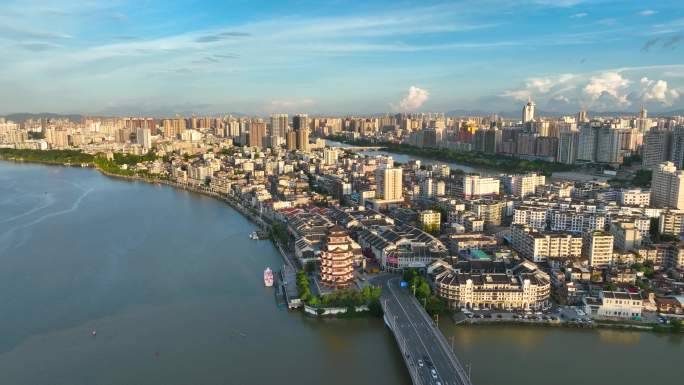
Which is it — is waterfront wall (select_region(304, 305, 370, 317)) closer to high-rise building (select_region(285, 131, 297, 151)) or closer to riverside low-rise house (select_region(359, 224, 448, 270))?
riverside low-rise house (select_region(359, 224, 448, 270))

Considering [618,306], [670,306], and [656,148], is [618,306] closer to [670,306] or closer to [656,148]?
[670,306]

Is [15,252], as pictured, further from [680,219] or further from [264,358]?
[680,219]

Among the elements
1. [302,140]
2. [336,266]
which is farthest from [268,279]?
[302,140]

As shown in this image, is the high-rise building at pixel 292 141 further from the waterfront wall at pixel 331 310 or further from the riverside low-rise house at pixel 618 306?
the riverside low-rise house at pixel 618 306

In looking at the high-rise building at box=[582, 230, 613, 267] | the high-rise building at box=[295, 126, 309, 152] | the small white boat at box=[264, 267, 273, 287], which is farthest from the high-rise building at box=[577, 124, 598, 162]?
the small white boat at box=[264, 267, 273, 287]

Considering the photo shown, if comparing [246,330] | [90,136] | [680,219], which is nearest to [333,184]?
[680,219]

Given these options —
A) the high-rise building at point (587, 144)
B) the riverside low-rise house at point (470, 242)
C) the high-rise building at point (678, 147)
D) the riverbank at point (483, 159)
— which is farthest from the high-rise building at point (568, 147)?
the riverside low-rise house at point (470, 242)
